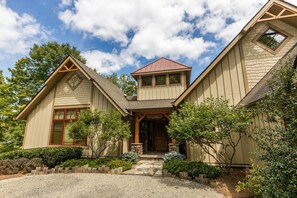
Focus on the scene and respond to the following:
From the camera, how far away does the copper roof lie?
12.6 metres

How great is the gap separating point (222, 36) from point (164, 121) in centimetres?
773

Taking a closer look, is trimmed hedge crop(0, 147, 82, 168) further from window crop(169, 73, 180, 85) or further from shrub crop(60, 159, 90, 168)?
window crop(169, 73, 180, 85)

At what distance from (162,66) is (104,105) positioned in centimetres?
563

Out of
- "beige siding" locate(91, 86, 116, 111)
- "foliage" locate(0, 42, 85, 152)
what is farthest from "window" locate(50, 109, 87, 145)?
"foliage" locate(0, 42, 85, 152)

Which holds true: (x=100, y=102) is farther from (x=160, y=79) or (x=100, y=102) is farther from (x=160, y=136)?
(x=160, y=136)

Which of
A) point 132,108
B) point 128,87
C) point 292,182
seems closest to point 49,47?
point 128,87

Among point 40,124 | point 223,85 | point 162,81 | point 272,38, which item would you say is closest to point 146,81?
point 162,81

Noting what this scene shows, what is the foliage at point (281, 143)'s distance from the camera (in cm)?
299

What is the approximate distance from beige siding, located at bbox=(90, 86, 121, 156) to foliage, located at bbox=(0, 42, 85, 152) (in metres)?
8.86

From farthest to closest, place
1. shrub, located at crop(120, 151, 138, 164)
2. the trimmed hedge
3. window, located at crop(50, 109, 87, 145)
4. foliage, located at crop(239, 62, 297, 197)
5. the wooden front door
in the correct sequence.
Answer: the wooden front door
window, located at crop(50, 109, 87, 145)
shrub, located at crop(120, 151, 138, 164)
the trimmed hedge
foliage, located at crop(239, 62, 297, 197)

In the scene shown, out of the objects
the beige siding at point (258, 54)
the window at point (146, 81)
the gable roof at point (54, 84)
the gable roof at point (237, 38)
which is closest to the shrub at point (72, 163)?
the gable roof at point (54, 84)

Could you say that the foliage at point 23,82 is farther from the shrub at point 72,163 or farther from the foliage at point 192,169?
the foliage at point 192,169

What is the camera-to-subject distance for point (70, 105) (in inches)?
454

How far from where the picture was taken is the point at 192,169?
666 cm
